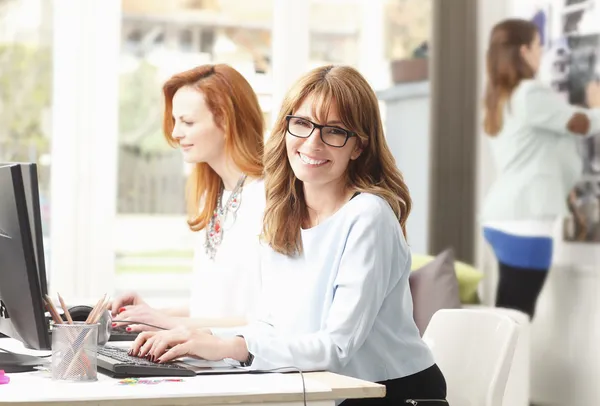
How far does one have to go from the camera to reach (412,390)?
1785mm

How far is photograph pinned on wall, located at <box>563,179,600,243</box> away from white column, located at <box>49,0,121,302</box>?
82.4 inches

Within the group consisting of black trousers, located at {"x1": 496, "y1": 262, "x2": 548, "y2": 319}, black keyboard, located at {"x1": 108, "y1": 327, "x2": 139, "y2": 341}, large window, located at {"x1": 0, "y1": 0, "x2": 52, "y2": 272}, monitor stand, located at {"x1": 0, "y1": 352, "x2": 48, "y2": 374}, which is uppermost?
large window, located at {"x1": 0, "y1": 0, "x2": 52, "y2": 272}

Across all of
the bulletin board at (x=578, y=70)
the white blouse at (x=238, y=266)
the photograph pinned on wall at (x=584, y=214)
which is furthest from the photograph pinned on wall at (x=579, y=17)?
the white blouse at (x=238, y=266)

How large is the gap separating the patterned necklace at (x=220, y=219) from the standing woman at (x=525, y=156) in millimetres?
2028

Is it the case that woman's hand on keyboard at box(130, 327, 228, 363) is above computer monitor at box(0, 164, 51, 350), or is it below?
below

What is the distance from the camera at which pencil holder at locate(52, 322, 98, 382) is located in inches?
62.0

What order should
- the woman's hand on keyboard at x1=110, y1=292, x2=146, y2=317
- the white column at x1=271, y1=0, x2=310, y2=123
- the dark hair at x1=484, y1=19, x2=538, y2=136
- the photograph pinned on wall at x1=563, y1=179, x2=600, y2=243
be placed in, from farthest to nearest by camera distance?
the white column at x1=271, y1=0, x2=310, y2=123
the dark hair at x1=484, y1=19, x2=538, y2=136
the photograph pinned on wall at x1=563, y1=179, x2=600, y2=243
the woman's hand on keyboard at x1=110, y1=292, x2=146, y2=317

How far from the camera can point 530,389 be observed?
14.2 feet

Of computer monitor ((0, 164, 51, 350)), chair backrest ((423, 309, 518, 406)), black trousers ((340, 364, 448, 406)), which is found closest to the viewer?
computer monitor ((0, 164, 51, 350))

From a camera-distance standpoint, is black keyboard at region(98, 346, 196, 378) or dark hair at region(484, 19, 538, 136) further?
dark hair at region(484, 19, 538, 136)

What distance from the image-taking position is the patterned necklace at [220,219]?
8.27 feet

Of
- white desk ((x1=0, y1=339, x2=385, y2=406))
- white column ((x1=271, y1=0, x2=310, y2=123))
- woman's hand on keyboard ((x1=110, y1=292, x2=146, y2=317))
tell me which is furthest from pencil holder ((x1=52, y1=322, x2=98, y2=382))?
white column ((x1=271, y1=0, x2=310, y2=123))

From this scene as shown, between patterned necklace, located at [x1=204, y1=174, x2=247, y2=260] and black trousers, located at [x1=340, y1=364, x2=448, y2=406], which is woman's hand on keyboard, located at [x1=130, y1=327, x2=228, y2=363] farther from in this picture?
patterned necklace, located at [x1=204, y1=174, x2=247, y2=260]

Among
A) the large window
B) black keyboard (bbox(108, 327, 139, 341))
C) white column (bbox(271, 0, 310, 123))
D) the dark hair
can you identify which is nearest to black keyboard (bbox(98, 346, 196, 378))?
black keyboard (bbox(108, 327, 139, 341))
